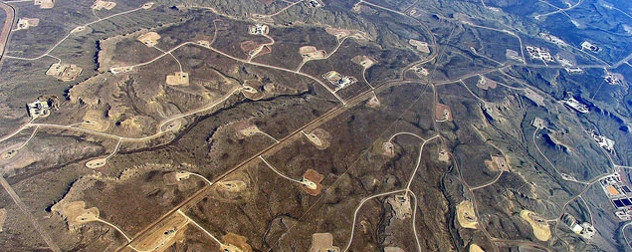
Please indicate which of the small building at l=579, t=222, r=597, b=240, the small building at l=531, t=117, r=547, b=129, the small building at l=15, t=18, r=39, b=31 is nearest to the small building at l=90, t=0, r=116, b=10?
the small building at l=15, t=18, r=39, b=31

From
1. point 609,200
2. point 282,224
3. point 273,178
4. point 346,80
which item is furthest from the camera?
point 346,80

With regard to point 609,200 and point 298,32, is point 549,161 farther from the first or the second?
point 298,32

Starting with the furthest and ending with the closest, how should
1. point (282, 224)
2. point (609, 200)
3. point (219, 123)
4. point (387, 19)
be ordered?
point (387, 19) < point (609, 200) < point (219, 123) < point (282, 224)

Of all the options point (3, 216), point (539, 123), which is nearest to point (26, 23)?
point (3, 216)

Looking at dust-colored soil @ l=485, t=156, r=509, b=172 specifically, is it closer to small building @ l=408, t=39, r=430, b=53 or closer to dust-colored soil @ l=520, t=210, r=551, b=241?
dust-colored soil @ l=520, t=210, r=551, b=241

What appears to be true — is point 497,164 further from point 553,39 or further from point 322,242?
point 553,39

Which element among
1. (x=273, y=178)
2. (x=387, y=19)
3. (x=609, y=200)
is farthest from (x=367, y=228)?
(x=387, y=19)

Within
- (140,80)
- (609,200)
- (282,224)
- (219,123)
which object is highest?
(140,80)
